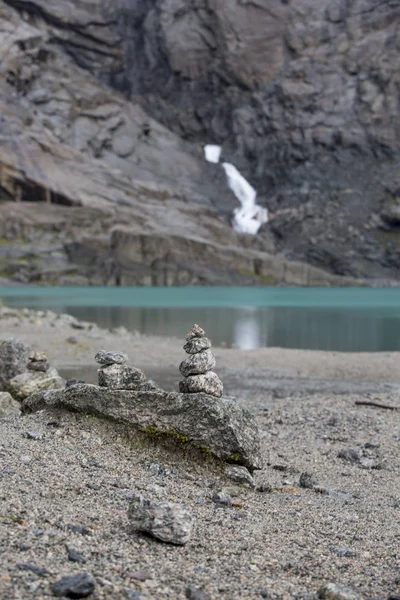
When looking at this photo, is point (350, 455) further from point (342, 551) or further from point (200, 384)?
point (342, 551)

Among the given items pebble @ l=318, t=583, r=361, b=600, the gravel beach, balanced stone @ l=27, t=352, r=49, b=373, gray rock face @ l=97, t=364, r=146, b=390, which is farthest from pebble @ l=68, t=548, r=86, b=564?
balanced stone @ l=27, t=352, r=49, b=373

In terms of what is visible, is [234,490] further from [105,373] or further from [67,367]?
[67,367]

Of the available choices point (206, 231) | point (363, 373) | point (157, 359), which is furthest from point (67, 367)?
point (206, 231)

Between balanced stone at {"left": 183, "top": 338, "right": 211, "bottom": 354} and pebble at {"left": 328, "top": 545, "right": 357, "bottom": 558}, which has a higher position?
balanced stone at {"left": 183, "top": 338, "right": 211, "bottom": 354}

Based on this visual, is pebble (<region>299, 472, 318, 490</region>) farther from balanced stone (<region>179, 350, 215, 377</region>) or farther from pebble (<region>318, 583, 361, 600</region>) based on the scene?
pebble (<region>318, 583, 361, 600</region>)

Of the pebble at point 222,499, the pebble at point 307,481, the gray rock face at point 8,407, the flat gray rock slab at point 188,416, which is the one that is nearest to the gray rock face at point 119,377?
the flat gray rock slab at point 188,416

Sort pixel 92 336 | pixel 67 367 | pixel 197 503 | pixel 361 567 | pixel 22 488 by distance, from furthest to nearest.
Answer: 1. pixel 92 336
2. pixel 67 367
3. pixel 197 503
4. pixel 22 488
5. pixel 361 567

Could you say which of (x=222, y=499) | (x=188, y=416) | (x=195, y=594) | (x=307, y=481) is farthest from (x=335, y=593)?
(x=307, y=481)
